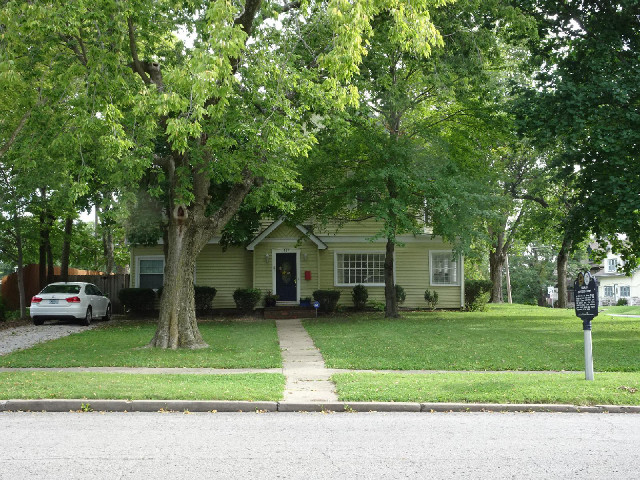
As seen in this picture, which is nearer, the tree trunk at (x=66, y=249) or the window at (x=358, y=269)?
the tree trunk at (x=66, y=249)

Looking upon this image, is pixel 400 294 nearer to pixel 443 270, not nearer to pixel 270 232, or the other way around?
pixel 443 270

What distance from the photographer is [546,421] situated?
8359mm

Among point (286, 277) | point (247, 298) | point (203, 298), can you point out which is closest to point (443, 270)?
point (286, 277)

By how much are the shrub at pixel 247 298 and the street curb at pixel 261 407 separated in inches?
693

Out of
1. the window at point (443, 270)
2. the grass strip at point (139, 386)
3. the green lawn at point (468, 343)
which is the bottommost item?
the green lawn at point (468, 343)

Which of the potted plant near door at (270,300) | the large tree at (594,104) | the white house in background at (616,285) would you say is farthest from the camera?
the white house in background at (616,285)

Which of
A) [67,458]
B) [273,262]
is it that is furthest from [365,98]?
[67,458]

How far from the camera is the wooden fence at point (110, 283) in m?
29.8

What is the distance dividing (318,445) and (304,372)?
526cm

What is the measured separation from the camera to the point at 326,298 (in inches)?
1064

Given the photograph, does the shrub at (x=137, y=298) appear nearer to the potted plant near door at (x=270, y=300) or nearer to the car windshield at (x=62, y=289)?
the car windshield at (x=62, y=289)

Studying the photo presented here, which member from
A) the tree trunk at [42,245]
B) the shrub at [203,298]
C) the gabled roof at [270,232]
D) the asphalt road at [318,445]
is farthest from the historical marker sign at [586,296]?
the tree trunk at [42,245]

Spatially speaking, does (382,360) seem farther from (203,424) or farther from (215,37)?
(215,37)

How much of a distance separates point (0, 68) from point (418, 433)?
1003 cm
